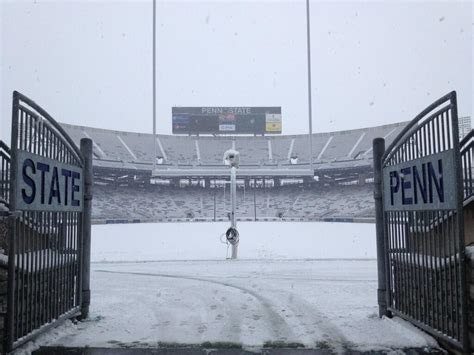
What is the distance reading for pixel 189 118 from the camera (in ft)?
175

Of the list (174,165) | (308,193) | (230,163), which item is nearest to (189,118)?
(174,165)

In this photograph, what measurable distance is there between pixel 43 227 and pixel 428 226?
352 centimetres

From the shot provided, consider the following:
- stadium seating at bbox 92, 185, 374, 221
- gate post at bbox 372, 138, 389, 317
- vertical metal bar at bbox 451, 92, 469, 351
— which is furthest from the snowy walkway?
stadium seating at bbox 92, 185, 374, 221

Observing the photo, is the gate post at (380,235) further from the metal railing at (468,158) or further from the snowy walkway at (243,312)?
the metal railing at (468,158)

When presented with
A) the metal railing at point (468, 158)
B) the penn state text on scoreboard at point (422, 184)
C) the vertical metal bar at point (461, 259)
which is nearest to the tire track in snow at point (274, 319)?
the vertical metal bar at point (461, 259)

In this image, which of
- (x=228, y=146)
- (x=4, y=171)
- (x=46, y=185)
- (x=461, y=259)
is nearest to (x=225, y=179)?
(x=228, y=146)

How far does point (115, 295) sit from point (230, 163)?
22.0 ft

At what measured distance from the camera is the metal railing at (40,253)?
3068mm

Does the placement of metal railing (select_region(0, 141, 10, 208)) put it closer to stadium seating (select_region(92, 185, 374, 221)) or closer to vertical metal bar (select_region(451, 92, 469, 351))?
vertical metal bar (select_region(451, 92, 469, 351))

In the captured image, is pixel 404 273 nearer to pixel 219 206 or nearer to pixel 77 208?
pixel 77 208

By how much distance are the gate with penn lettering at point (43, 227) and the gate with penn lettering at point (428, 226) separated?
3.34m

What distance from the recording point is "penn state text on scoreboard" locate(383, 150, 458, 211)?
9.66 feet

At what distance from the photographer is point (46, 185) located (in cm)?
346

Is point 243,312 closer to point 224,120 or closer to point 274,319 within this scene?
point 274,319
